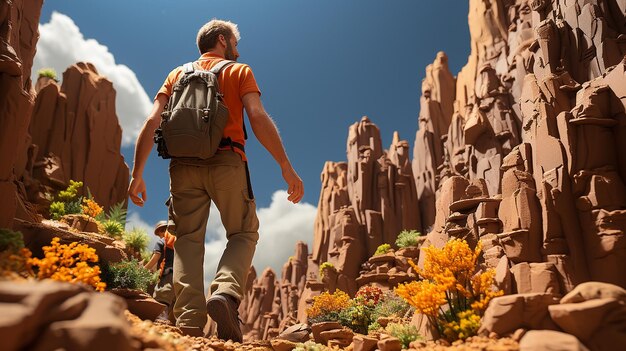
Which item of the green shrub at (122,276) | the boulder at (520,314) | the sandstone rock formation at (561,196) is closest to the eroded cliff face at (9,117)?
the green shrub at (122,276)

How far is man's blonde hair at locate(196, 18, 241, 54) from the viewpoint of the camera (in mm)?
5773

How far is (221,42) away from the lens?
5.78m

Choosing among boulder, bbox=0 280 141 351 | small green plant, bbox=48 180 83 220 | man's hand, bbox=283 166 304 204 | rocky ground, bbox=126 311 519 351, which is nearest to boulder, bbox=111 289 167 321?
rocky ground, bbox=126 311 519 351

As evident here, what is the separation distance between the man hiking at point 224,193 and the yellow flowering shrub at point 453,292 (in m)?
1.76

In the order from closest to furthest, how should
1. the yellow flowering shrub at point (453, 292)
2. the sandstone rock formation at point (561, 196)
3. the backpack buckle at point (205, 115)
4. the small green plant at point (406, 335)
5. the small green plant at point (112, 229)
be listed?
the yellow flowering shrub at point (453, 292), the small green plant at point (406, 335), the backpack buckle at point (205, 115), the sandstone rock formation at point (561, 196), the small green plant at point (112, 229)

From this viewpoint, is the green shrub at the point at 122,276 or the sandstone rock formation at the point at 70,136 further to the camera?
the sandstone rock formation at the point at 70,136

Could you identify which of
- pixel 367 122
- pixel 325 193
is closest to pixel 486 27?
pixel 367 122

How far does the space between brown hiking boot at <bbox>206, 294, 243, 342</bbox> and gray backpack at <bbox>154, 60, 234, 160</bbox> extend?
1586mm

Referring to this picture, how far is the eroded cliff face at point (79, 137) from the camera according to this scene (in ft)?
72.2

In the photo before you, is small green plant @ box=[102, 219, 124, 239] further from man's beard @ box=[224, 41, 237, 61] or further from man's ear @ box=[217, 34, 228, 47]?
man's ear @ box=[217, 34, 228, 47]


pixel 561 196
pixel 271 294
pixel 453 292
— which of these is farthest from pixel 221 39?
pixel 271 294

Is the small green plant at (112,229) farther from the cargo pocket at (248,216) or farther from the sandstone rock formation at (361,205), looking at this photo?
the sandstone rock formation at (361,205)

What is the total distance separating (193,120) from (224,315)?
2.14m

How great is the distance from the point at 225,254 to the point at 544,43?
20816 millimetres
